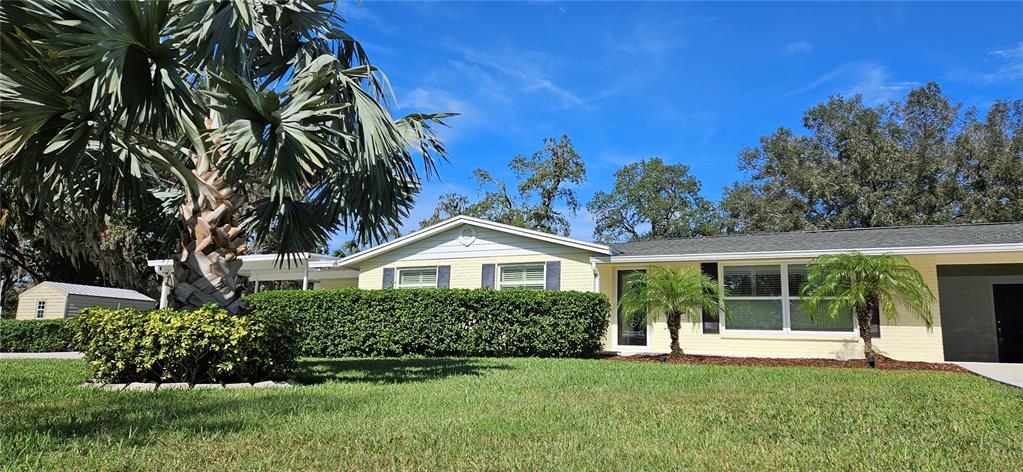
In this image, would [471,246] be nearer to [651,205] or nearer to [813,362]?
[813,362]

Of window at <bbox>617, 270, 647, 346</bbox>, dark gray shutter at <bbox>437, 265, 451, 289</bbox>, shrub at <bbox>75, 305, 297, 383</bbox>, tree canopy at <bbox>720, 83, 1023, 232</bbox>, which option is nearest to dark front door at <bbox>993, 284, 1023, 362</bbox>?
window at <bbox>617, 270, 647, 346</bbox>

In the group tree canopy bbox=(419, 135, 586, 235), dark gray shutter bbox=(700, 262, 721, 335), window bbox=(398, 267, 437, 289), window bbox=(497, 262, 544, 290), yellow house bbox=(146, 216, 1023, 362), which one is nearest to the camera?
yellow house bbox=(146, 216, 1023, 362)

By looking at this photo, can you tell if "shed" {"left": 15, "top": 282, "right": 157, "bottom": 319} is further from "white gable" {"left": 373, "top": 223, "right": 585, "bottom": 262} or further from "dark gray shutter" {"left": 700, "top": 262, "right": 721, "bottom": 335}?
"dark gray shutter" {"left": 700, "top": 262, "right": 721, "bottom": 335}

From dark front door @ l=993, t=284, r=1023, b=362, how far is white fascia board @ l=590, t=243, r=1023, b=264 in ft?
12.1

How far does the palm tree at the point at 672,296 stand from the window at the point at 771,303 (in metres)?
1.16

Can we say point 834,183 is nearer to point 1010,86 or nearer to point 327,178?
point 1010,86

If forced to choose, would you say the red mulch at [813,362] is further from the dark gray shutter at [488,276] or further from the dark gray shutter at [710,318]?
the dark gray shutter at [488,276]

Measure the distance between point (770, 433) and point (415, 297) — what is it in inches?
416

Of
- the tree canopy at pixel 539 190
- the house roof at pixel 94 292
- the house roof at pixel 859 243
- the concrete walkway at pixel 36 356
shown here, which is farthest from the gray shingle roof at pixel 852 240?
the house roof at pixel 94 292

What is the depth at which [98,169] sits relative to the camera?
Answer: 7.99m

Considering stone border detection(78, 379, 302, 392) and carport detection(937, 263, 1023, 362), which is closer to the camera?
stone border detection(78, 379, 302, 392)

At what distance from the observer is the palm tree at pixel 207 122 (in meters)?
5.84

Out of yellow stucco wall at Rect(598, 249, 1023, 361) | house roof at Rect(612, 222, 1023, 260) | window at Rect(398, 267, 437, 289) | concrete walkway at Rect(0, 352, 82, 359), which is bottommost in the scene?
concrete walkway at Rect(0, 352, 82, 359)

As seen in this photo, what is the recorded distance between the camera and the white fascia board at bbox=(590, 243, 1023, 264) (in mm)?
12008
